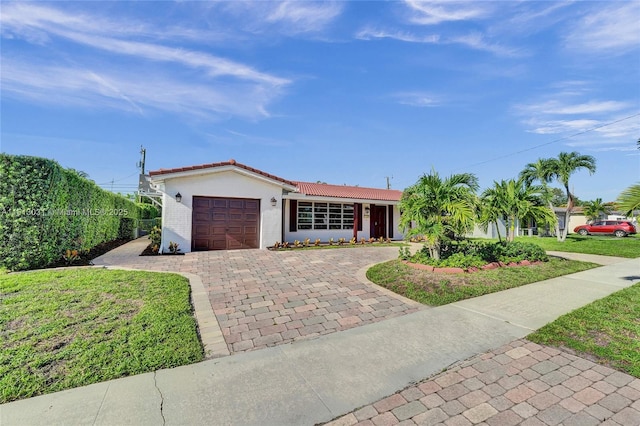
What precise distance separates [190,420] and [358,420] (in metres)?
1.35

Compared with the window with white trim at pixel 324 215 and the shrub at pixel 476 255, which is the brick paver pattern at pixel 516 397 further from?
the window with white trim at pixel 324 215

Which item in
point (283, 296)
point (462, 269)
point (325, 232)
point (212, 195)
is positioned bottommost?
point (283, 296)

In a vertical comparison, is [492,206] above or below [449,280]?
above

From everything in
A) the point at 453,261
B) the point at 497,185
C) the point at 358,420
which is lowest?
the point at 358,420

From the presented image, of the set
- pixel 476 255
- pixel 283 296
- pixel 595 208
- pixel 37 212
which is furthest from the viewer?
pixel 595 208

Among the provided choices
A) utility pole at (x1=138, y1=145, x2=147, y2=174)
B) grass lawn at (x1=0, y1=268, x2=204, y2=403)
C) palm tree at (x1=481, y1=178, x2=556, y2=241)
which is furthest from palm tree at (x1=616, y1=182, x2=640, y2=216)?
utility pole at (x1=138, y1=145, x2=147, y2=174)

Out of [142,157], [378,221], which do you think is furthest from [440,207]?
[142,157]

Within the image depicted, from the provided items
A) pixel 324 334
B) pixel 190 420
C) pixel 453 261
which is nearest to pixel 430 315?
pixel 324 334

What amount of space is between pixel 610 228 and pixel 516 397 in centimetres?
3381

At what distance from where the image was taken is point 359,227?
1675cm

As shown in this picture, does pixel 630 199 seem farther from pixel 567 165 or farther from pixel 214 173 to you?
pixel 567 165

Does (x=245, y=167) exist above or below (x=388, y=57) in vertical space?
below

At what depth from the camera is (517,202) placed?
32.3 ft

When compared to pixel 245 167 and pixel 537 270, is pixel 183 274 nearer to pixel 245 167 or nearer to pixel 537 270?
pixel 245 167
